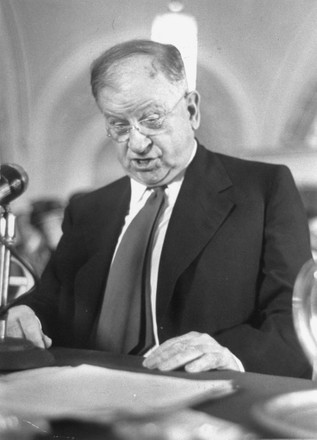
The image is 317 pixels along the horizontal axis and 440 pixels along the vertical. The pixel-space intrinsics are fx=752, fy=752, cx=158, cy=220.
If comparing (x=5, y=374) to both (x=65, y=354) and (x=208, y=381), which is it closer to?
(x=65, y=354)

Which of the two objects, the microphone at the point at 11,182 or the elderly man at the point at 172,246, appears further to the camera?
the microphone at the point at 11,182

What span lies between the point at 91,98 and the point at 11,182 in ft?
0.43

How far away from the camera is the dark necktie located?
2.43ft

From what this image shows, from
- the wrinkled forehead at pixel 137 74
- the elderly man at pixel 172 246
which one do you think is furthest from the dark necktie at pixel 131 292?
the wrinkled forehead at pixel 137 74

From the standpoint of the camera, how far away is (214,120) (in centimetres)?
70

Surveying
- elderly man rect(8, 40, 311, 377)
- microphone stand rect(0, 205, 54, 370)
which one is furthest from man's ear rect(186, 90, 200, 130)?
microphone stand rect(0, 205, 54, 370)

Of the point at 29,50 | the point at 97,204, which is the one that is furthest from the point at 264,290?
the point at 29,50

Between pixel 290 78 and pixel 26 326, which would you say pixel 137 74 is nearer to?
pixel 290 78

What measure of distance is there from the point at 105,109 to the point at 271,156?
0.17m

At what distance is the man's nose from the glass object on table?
0.62 ft

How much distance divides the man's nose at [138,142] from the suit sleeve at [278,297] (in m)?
0.13

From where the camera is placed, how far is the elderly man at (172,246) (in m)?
0.69

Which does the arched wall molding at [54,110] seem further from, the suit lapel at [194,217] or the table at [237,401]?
the table at [237,401]

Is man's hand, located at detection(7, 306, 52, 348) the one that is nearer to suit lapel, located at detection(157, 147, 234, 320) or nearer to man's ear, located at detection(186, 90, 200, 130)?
suit lapel, located at detection(157, 147, 234, 320)
